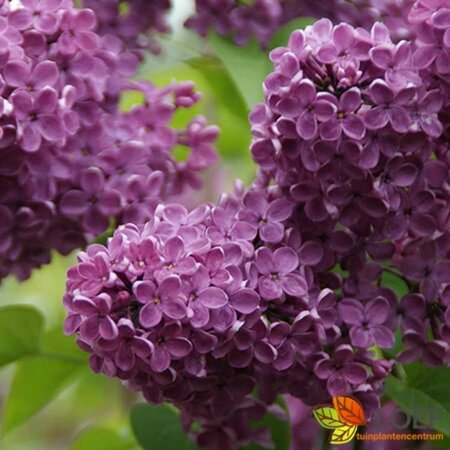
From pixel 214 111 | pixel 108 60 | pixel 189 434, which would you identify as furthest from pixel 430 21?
pixel 214 111

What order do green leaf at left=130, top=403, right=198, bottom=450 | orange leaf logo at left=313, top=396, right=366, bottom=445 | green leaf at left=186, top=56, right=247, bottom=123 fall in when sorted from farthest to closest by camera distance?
1. green leaf at left=186, top=56, right=247, bottom=123
2. green leaf at left=130, top=403, right=198, bottom=450
3. orange leaf logo at left=313, top=396, right=366, bottom=445

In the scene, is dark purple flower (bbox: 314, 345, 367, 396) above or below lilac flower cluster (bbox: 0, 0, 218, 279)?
below

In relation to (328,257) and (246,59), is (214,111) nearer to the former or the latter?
(246,59)

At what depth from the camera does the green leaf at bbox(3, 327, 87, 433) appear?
115 centimetres

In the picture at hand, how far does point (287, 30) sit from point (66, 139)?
0.30 m

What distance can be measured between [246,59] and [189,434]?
0.41 metres

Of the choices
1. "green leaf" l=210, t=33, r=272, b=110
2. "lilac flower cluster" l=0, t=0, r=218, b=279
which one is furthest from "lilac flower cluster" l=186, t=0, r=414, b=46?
"lilac flower cluster" l=0, t=0, r=218, b=279

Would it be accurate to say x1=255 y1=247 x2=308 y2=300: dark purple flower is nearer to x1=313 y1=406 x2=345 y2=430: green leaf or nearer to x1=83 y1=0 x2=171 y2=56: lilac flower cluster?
x1=313 y1=406 x2=345 y2=430: green leaf

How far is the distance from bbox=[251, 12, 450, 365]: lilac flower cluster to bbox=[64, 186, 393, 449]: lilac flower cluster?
→ 0.02m

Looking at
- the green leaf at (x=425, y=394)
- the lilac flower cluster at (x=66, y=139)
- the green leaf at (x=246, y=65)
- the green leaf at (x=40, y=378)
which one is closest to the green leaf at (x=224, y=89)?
the green leaf at (x=246, y=65)

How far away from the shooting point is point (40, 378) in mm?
1157

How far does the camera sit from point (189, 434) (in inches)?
37.9

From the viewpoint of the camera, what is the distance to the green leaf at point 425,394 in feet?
2.80

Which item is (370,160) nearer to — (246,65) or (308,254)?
(308,254)
